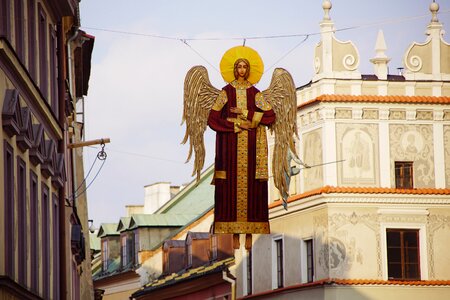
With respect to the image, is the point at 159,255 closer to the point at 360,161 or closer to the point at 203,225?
the point at 203,225

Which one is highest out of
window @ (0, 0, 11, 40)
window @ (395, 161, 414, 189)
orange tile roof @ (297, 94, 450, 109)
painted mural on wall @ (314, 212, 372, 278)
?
orange tile roof @ (297, 94, 450, 109)

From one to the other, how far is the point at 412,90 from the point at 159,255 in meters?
25.3

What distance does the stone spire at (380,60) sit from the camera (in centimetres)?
5738

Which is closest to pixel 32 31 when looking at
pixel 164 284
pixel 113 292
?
pixel 164 284

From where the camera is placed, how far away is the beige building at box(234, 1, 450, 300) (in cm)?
5734

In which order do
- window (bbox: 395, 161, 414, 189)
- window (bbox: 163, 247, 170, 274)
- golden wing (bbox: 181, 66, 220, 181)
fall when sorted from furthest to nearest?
window (bbox: 163, 247, 170, 274), window (bbox: 395, 161, 414, 189), golden wing (bbox: 181, 66, 220, 181)

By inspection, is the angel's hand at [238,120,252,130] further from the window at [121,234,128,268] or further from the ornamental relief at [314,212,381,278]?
the window at [121,234,128,268]

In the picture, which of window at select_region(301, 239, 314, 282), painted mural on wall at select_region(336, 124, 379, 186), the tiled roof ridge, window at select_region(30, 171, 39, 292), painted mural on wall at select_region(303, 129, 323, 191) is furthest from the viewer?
window at select_region(301, 239, 314, 282)

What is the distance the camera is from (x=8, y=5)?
88.3 feet

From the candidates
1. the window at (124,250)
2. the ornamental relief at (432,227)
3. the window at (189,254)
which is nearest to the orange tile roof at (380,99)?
the ornamental relief at (432,227)

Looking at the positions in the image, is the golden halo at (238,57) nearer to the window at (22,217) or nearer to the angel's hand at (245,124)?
the angel's hand at (245,124)

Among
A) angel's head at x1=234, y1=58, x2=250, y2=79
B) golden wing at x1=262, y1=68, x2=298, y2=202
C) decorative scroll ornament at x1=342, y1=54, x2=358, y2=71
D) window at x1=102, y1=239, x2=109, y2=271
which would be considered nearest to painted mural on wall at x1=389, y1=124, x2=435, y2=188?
decorative scroll ornament at x1=342, y1=54, x2=358, y2=71

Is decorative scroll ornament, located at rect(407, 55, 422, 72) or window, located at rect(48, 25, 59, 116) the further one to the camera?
decorative scroll ornament, located at rect(407, 55, 422, 72)

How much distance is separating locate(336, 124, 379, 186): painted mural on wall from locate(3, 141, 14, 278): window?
32.2 metres
